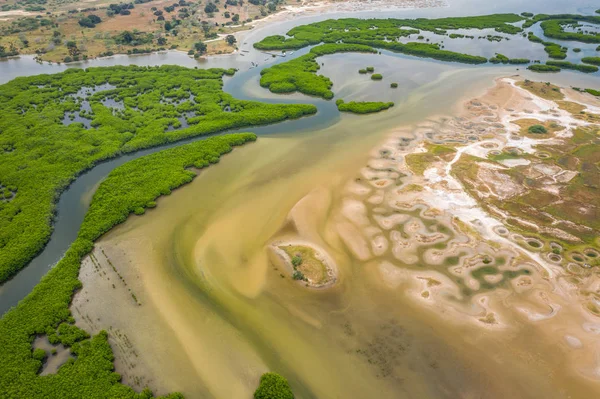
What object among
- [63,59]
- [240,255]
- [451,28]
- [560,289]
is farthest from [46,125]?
[451,28]

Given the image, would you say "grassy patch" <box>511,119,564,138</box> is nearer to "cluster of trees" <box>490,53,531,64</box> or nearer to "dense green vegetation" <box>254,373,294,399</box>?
"cluster of trees" <box>490,53,531,64</box>

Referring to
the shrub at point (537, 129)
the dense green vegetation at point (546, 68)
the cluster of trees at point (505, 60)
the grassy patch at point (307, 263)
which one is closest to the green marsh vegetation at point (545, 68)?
the dense green vegetation at point (546, 68)

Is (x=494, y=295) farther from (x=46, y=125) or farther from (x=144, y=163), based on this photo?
(x=46, y=125)

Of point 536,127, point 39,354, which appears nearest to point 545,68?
point 536,127

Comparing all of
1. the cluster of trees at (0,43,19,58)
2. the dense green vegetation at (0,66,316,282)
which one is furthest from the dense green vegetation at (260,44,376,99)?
the cluster of trees at (0,43,19,58)

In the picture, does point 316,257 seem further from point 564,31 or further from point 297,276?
point 564,31

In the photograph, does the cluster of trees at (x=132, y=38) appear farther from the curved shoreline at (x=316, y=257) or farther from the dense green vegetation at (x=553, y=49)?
the dense green vegetation at (x=553, y=49)
